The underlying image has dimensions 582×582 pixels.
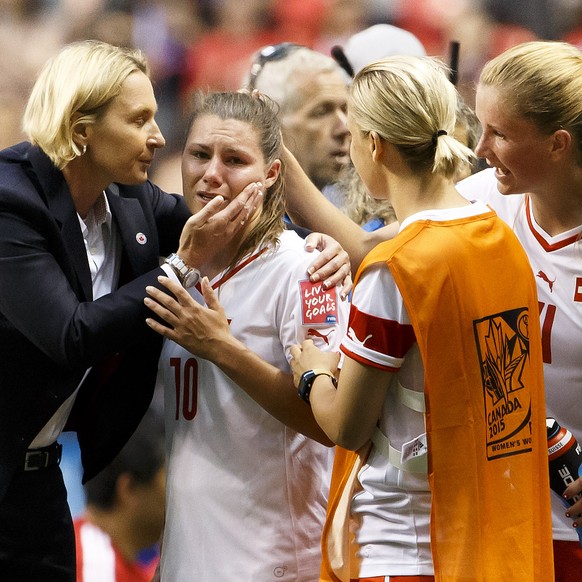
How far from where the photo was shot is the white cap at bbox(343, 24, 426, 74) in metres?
3.22

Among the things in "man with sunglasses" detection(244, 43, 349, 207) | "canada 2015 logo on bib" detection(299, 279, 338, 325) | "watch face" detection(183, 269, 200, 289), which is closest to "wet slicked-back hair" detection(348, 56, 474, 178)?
"canada 2015 logo on bib" detection(299, 279, 338, 325)

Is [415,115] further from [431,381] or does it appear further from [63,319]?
[63,319]

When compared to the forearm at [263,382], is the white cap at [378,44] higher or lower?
higher

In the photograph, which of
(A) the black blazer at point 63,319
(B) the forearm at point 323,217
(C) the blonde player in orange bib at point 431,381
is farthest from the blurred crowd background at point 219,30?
(C) the blonde player in orange bib at point 431,381

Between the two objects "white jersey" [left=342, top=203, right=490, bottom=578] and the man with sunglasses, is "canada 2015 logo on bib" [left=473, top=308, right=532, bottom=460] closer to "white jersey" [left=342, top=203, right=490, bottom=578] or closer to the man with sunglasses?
"white jersey" [left=342, top=203, right=490, bottom=578]

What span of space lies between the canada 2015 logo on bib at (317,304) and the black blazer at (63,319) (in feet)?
1.03

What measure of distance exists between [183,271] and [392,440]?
1.98 feet

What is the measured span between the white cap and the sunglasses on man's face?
7.4 inches

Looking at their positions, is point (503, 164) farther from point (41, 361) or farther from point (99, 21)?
point (99, 21)

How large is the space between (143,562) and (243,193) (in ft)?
5.78

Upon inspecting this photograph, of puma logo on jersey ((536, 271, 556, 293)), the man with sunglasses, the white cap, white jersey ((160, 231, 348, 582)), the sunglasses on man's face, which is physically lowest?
white jersey ((160, 231, 348, 582))

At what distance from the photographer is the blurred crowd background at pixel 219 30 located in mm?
3123

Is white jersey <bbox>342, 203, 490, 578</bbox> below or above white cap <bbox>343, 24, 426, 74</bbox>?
below

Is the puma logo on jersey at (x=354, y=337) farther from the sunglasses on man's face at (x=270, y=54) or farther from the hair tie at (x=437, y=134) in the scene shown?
the sunglasses on man's face at (x=270, y=54)
